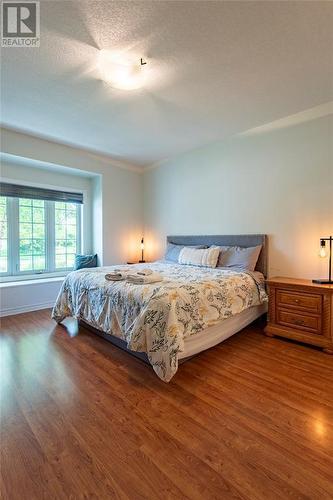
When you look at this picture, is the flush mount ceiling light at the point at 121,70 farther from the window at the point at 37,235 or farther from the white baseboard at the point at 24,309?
the white baseboard at the point at 24,309

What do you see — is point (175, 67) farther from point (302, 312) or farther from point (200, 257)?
point (302, 312)

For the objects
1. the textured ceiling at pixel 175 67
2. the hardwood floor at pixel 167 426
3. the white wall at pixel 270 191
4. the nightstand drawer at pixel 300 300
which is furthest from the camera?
the white wall at pixel 270 191

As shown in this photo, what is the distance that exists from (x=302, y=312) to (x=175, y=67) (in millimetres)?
2726

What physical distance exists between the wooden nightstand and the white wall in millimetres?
526

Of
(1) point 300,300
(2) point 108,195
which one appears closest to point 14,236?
(2) point 108,195

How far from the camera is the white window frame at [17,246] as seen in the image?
152 inches

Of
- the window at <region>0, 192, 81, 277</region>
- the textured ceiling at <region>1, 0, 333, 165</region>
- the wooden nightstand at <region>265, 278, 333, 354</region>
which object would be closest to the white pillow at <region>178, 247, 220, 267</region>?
the wooden nightstand at <region>265, 278, 333, 354</region>

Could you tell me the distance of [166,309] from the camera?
184 centimetres

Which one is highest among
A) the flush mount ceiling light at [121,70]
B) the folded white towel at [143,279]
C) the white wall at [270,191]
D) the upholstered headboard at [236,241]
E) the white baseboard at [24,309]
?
the flush mount ceiling light at [121,70]

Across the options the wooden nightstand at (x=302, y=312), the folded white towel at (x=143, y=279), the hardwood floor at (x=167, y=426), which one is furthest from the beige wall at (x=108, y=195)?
the wooden nightstand at (x=302, y=312)

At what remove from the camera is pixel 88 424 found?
145 centimetres

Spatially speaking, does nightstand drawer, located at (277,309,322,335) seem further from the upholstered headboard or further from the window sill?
the window sill

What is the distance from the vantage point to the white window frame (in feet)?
12.7

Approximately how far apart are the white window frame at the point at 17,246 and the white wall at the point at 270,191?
2280 mm
